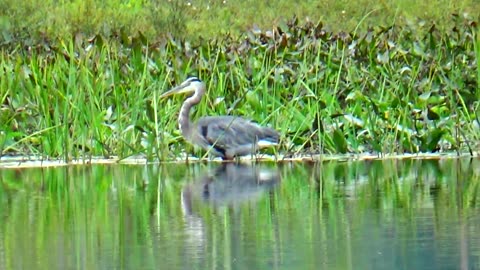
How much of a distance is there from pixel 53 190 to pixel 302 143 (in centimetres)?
324

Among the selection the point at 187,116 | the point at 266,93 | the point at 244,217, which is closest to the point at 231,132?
the point at 266,93

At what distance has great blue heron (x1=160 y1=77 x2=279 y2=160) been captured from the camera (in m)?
12.6

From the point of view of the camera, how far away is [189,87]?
13.5m

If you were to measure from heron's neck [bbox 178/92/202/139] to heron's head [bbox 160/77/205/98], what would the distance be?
65mm

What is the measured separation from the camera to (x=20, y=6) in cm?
2550

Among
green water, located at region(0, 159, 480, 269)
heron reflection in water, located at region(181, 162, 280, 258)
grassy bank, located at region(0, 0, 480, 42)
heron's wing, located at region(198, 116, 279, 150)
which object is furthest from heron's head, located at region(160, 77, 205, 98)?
grassy bank, located at region(0, 0, 480, 42)

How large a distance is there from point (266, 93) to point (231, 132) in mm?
630

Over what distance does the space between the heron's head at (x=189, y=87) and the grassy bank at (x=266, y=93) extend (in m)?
0.17

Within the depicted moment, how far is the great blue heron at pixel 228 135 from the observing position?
1256cm

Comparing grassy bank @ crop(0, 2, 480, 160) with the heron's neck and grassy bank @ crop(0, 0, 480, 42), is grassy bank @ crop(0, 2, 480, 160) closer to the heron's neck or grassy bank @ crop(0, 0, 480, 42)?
the heron's neck

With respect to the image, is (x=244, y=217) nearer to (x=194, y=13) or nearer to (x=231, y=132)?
(x=231, y=132)

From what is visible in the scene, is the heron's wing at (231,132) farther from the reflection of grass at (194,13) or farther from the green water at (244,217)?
the reflection of grass at (194,13)

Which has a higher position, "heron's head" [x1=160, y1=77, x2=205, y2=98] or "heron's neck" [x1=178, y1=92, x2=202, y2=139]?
"heron's head" [x1=160, y1=77, x2=205, y2=98]

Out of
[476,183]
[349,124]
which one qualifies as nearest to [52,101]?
[349,124]
